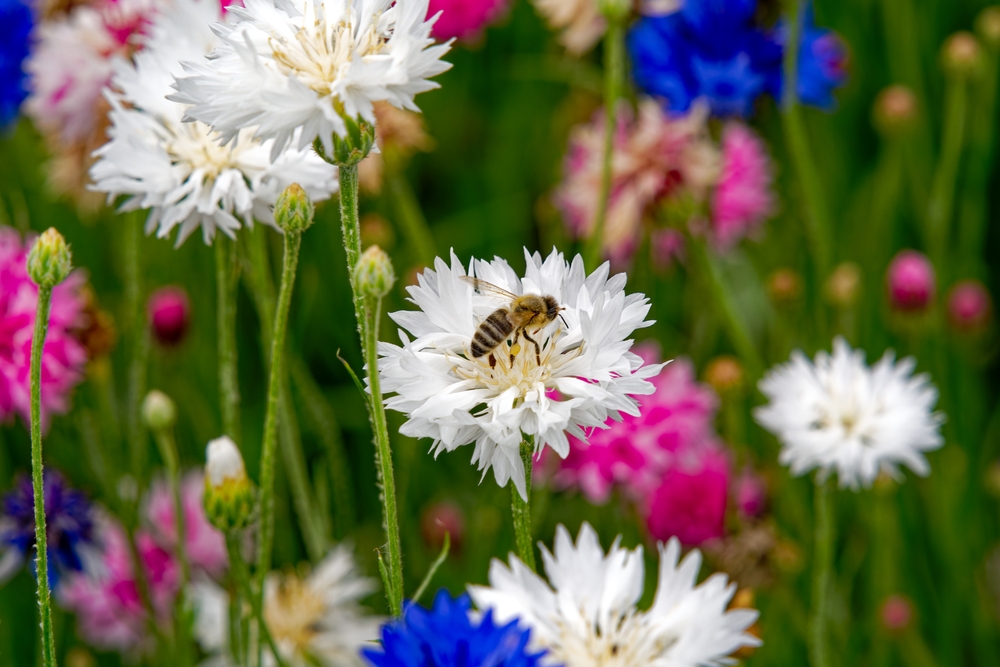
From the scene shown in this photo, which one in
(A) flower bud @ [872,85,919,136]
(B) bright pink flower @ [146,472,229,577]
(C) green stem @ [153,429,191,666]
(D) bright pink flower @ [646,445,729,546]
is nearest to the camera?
(C) green stem @ [153,429,191,666]

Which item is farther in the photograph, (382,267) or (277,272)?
(277,272)

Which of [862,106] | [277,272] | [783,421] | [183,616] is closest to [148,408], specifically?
[183,616]

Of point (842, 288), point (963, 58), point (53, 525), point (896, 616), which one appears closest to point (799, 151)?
point (842, 288)

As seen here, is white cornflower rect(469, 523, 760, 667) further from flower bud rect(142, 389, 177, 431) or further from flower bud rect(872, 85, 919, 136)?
flower bud rect(872, 85, 919, 136)

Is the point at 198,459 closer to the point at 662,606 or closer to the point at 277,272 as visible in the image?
the point at 277,272

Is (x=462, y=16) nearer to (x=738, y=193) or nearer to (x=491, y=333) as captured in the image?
(x=738, y=193)

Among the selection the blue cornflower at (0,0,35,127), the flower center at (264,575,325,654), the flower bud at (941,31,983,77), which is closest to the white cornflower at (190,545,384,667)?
the flower center at (264,575,325,654)
